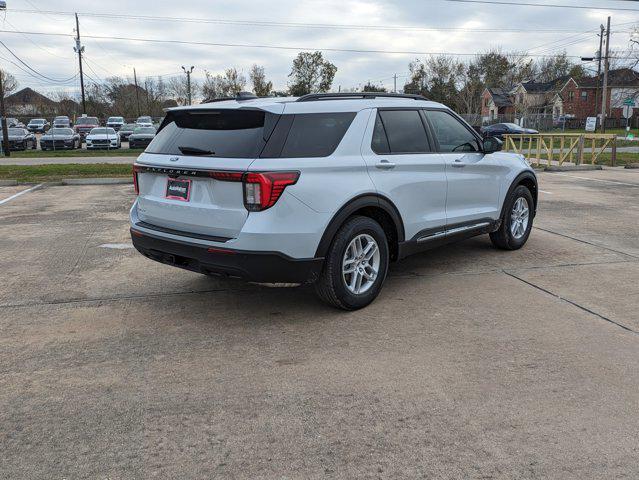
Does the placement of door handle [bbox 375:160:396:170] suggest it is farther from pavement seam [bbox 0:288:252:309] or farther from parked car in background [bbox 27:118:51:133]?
parked car in background [bbox 27:118:51:133]

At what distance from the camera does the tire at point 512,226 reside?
6.68 m

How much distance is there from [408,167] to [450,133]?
3.30 ft

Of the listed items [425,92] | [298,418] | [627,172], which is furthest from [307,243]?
[425,92]

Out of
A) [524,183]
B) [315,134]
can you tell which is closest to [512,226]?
[524,183]

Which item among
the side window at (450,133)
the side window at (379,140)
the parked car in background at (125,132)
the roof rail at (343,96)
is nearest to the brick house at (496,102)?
the parked car in background at (125,132)

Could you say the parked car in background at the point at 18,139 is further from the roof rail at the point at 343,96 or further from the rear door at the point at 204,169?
the roof rail at the point at 343,96

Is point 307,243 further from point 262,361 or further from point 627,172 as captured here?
point 627,172

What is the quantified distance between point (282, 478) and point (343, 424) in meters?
0.55

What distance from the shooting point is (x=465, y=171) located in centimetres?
585

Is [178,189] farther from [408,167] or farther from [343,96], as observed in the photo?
[408,167]

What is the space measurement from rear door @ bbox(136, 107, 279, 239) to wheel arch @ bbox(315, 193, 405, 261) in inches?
27.0

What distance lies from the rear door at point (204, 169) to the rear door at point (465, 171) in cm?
213

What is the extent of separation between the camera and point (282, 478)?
2.62 meters

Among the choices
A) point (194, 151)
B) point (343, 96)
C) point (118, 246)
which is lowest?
point (118, 246)
